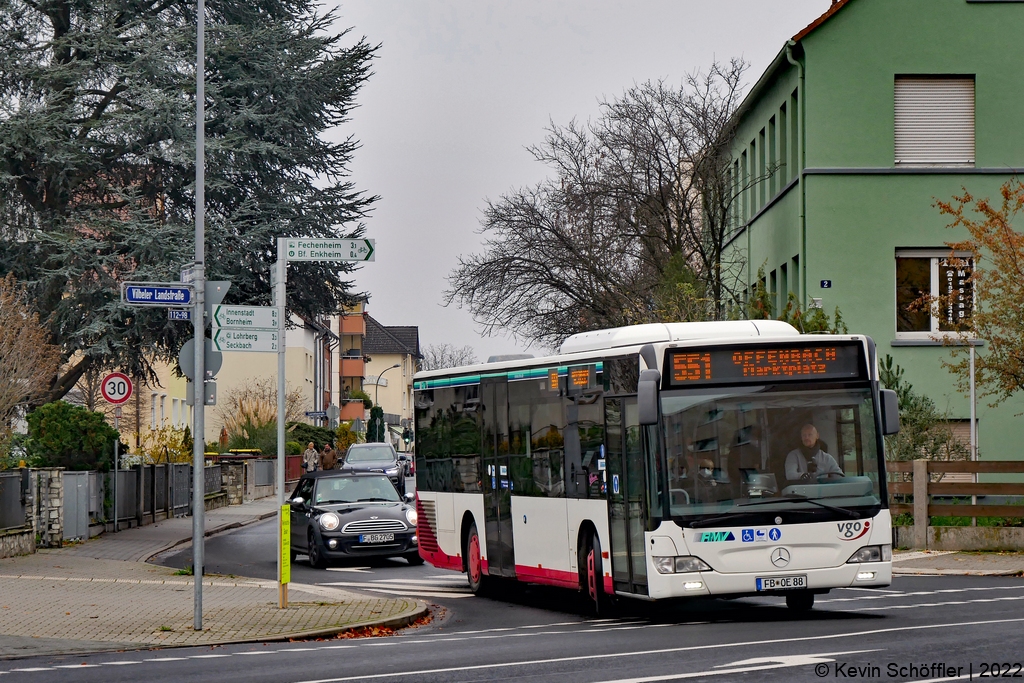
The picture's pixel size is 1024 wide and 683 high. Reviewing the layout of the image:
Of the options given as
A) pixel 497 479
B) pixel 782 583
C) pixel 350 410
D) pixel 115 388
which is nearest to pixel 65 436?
pixel 115 388

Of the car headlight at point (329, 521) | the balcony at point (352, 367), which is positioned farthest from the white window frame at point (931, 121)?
the balcony at point (352, 367)

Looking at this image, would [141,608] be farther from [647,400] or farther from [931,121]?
[931,121]

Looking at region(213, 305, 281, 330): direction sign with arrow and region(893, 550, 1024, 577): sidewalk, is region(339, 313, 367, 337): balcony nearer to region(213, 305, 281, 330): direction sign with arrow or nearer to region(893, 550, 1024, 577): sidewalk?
region(893, 550, 1024, 577): sidewalk

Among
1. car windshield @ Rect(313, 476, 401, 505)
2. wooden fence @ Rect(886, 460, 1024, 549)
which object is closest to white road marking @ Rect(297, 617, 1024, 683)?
wooden fence @ Rect(886, 460, 1024, 549)

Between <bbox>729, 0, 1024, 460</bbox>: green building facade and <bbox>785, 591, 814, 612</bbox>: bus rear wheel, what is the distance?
1686 cm

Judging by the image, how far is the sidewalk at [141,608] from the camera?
13.9 metres

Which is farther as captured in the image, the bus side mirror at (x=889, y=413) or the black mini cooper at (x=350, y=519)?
the black mini cooper at (x=350, y=519)

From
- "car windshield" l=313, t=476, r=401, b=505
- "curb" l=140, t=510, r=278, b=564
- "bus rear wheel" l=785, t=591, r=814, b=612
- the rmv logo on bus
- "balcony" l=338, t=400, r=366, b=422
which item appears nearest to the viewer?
the rmv logo on bus

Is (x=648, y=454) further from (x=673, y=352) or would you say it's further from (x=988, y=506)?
(x=988, y=506)

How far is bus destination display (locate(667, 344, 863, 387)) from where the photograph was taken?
46.3ft

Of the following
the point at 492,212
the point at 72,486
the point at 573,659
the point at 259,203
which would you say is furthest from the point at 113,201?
the point at 573,659

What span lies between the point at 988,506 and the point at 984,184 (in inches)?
422

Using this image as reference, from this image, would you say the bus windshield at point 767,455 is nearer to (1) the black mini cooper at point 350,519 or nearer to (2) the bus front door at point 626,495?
(2) the bus front door at point 626,495

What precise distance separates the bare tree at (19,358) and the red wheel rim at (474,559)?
9803 mm
